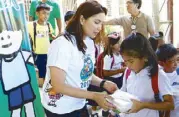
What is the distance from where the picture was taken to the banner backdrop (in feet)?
6.15

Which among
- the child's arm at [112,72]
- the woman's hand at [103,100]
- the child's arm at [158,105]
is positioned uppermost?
the woman's hand at [103,100]

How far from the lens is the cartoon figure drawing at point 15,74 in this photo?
1.87 m

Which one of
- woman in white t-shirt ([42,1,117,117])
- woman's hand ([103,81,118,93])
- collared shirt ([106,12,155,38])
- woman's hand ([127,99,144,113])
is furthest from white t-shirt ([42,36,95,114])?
collared shirt ([106,12,155,38])

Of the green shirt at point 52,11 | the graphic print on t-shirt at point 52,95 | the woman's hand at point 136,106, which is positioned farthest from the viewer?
the green shirt at point 52,11

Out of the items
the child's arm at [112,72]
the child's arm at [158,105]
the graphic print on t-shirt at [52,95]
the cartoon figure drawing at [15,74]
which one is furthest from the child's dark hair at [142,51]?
the child's arm at [112,72]

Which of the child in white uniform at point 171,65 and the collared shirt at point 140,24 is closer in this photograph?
the child in white uniform at point 171,65

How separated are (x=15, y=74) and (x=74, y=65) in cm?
45

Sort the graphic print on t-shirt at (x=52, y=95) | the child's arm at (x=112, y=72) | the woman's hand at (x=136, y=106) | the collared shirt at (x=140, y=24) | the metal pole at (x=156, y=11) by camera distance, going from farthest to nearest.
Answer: the metal pole at (x=156, y=11) < the collared shirt at (x=140, y=24) < the child's arm at (x=112, y=72) < the graphic print on t-shirt at (x=52, y=95) < the woman's hand at (x=136, y=106)

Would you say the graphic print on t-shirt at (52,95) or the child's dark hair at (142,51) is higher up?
the child's dark hair at (142,51)

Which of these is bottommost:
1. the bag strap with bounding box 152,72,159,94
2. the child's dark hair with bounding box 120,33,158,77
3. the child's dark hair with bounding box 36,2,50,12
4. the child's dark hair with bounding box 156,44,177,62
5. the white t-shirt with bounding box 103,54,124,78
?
the white t-shirt with bounding box 103,54,124,78

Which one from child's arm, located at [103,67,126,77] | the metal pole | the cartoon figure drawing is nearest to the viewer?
the cartoon figure drawing

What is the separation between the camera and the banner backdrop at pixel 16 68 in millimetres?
1874

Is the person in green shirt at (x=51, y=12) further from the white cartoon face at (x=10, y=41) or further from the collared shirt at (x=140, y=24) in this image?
the white cartoon face at (x=10, y=41)

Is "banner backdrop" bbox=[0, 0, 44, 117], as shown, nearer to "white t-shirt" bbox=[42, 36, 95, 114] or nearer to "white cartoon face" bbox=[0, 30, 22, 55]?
"white cartoon face" bbox=[0, 30, 22, 55]
